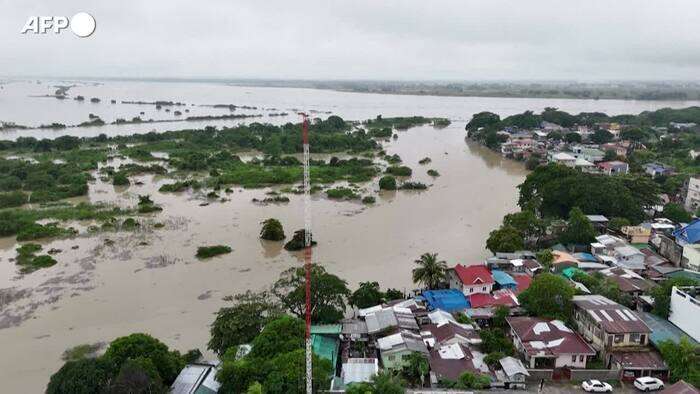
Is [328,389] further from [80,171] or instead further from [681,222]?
[80,171]

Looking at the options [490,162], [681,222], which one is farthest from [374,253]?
[490,162]

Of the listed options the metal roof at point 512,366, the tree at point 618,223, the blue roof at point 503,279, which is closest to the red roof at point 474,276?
the blue roof at point 503,279

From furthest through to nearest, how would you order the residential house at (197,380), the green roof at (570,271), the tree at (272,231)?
1. the tree at (272,231)
2. the green roof at (570,271)
3. the residential house at (197,380)

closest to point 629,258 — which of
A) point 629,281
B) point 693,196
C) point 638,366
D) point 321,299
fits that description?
point 629,281

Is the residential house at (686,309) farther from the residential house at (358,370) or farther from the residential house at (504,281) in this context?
the residential house at (358,370)

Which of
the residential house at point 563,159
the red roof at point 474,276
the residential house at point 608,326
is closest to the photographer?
the residential house at point 608,326

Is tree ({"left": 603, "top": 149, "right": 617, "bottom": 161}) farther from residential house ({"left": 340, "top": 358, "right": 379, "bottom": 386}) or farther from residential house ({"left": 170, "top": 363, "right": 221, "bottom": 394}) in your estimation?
residential house ({"left": 170, "top": 363, "right": 221, "bottom": 394})

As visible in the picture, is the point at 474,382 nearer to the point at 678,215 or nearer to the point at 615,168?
the point at 678,215

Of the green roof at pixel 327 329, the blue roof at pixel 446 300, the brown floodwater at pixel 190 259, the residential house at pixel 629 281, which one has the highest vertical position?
the residential house at pixel 629 281
